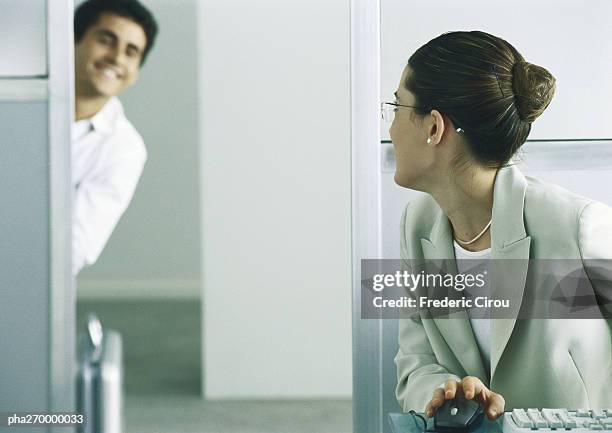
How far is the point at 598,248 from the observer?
2.45 m

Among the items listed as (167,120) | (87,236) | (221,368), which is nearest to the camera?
(87,236)

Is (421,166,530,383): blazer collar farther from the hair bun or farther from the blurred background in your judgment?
the blurred background

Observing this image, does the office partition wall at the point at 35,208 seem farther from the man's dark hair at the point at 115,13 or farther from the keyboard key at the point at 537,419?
the keyboard key at the point at 537,419

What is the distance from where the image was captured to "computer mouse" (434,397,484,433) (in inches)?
80.4

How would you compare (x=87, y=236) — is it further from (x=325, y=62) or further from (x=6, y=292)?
(x=325, y=62)

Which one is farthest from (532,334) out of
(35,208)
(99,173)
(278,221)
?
(278,221)

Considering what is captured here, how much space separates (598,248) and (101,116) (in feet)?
4.57

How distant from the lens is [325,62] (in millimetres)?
4723

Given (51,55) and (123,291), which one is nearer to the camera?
(51,55)

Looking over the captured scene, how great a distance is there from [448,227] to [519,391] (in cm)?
47

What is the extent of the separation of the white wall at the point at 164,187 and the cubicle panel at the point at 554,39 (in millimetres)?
4344

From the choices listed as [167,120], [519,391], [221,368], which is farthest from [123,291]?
[519,391]

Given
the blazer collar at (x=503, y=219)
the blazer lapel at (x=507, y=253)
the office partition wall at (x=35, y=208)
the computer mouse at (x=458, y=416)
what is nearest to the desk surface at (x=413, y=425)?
the computer mouse at (x=458, y=416)

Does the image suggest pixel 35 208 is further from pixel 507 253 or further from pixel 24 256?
pixel 507 253
